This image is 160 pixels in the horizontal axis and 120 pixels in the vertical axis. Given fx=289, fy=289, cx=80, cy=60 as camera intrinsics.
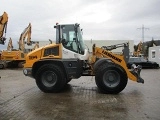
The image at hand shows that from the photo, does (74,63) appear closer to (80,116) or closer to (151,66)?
(80,116)

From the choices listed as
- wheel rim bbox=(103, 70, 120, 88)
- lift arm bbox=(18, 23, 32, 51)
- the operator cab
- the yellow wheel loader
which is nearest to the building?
lift arm bbox=(18, 23, 32, 51)

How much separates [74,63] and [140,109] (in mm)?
4498

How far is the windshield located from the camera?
13.0 meters

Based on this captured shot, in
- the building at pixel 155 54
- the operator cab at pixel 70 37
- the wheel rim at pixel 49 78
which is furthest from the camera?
the building at pixel 155 54

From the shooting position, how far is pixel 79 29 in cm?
1330

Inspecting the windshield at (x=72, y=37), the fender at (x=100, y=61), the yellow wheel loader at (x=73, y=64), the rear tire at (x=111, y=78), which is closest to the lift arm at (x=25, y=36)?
the yellow wheel loader at (x=73, y=64)

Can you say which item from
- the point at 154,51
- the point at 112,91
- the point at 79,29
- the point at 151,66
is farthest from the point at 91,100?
the point at 154,51

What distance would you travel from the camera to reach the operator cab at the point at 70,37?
42.5 feet

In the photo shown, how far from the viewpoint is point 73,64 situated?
12.6 metres

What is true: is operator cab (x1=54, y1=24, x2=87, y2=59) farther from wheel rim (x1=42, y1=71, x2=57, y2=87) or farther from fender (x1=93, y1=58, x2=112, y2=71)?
wheel rim (x1=42, y1=71, x2=57, y2=87)

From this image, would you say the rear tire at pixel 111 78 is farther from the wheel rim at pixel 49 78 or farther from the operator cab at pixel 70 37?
the wheel rim at pixel 49 78

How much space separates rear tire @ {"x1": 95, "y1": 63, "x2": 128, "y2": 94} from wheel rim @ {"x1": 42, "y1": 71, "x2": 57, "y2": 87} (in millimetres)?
1903

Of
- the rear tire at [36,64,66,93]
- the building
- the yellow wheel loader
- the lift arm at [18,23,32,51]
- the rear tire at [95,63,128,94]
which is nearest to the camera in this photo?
the rear tire at [95,63,128,94]

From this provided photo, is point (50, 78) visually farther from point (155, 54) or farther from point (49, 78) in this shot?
point (155, 54)
